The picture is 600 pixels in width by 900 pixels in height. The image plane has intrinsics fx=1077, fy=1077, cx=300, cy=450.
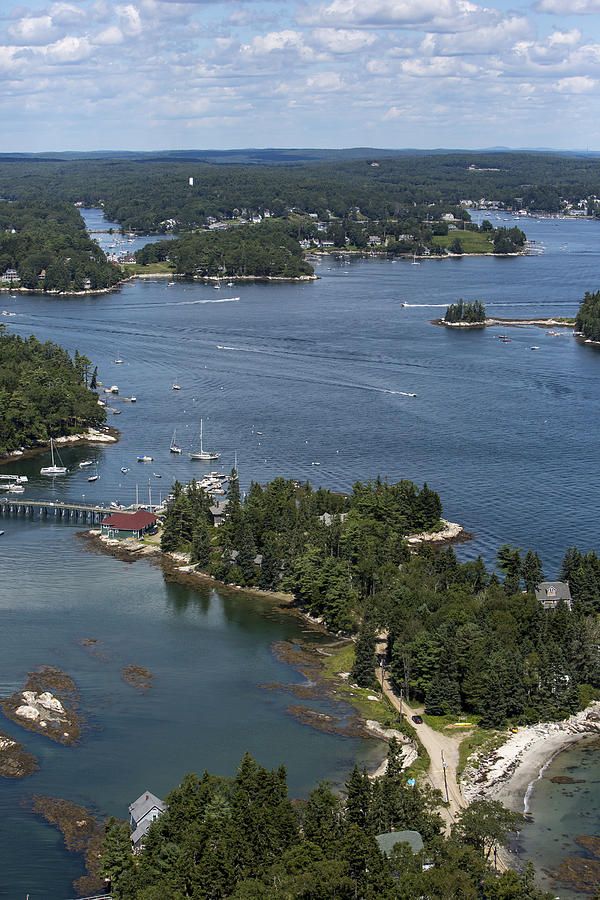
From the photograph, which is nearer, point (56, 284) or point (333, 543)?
point (333, 543)

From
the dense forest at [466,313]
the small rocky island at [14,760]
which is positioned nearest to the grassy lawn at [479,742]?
the small rocky island at [14,760]

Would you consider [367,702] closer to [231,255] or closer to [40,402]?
[40,402]

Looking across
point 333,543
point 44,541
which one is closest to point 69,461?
point 44,541

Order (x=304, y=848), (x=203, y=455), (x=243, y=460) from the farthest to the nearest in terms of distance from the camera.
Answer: (x=203, y=455) → (x=243, y=460) → (x=304, y=848)

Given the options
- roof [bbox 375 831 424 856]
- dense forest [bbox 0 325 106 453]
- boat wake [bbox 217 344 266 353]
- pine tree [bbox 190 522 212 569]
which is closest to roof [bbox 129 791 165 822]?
roof [bbox 375 831 424 856]

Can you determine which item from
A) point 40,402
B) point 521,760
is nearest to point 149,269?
point 40,402

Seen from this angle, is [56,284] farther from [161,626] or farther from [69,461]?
[161,626]
